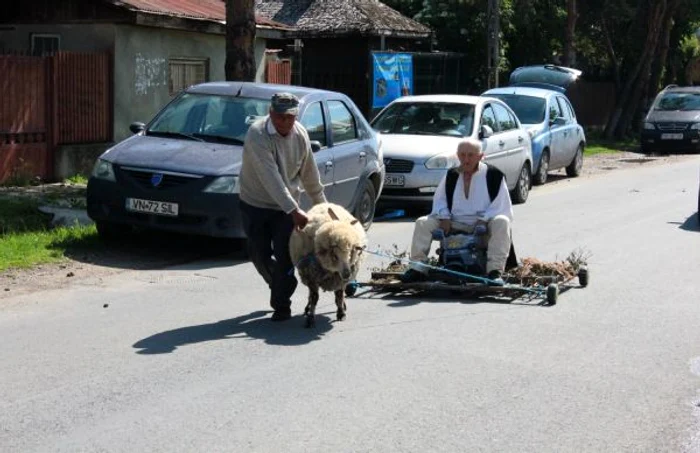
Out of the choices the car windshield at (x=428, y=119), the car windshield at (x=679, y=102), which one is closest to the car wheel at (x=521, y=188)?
the car windshield at (x=428, y=119)

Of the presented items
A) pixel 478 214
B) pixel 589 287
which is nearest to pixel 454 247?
pixel 478 214

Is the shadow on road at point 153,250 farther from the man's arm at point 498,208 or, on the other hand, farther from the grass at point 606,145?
the grass at point 606,145

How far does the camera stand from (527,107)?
67.0 ft

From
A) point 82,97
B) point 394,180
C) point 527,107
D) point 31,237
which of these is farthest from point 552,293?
point 527,107

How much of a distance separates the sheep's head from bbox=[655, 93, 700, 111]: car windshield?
25.2m

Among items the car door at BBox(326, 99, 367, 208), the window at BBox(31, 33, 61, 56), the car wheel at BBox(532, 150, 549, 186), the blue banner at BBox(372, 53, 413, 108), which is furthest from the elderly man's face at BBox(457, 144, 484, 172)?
the blue banner at BBox(372, 53, 413, 108)

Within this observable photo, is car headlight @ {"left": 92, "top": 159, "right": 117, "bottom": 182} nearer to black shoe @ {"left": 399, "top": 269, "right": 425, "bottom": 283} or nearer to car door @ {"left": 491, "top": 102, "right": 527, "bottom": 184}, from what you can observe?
black shoe @ {"left": 399, "top": 269, "right": 425, "bottom": 283}

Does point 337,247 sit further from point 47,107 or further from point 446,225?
point 47,107

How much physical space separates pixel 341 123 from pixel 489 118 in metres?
4.42

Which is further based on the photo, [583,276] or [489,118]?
[489,118]

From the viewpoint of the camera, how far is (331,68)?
94.5 ft

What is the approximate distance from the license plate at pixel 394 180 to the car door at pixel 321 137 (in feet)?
8.84

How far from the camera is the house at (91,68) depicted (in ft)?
52.3

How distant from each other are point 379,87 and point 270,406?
788 inches
